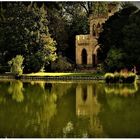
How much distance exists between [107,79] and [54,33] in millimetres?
8345

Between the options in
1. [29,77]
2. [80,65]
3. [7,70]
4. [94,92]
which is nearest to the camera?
[94,92]

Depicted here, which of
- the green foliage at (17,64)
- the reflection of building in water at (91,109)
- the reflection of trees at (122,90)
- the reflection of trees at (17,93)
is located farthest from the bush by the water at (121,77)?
the green foliage at (17,64)

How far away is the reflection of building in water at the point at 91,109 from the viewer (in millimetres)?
4996

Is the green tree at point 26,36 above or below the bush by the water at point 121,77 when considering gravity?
above

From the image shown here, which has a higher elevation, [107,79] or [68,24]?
[68,24]

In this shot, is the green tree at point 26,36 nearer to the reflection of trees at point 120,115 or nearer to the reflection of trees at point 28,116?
the reflection of trees at point 28,116

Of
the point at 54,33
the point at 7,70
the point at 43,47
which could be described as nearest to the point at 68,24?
the point at 54,33

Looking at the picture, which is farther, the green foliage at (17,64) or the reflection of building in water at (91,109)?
the green foliage at (17,64)

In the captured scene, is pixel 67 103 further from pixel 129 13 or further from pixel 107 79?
pixel 129 13

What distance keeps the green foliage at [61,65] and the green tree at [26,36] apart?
11.7 inches

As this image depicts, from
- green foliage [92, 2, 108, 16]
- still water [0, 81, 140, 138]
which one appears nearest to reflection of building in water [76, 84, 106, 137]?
still water [0, 81, 140, 138]

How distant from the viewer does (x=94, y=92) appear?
33.2 feet

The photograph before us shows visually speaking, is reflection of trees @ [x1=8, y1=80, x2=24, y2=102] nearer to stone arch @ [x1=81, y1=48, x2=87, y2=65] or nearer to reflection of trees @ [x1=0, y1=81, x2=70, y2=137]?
reflection of trees @ [x1=0, y1=81, x2=70, y2=137]

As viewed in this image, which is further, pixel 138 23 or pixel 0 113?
pixel 138 23
